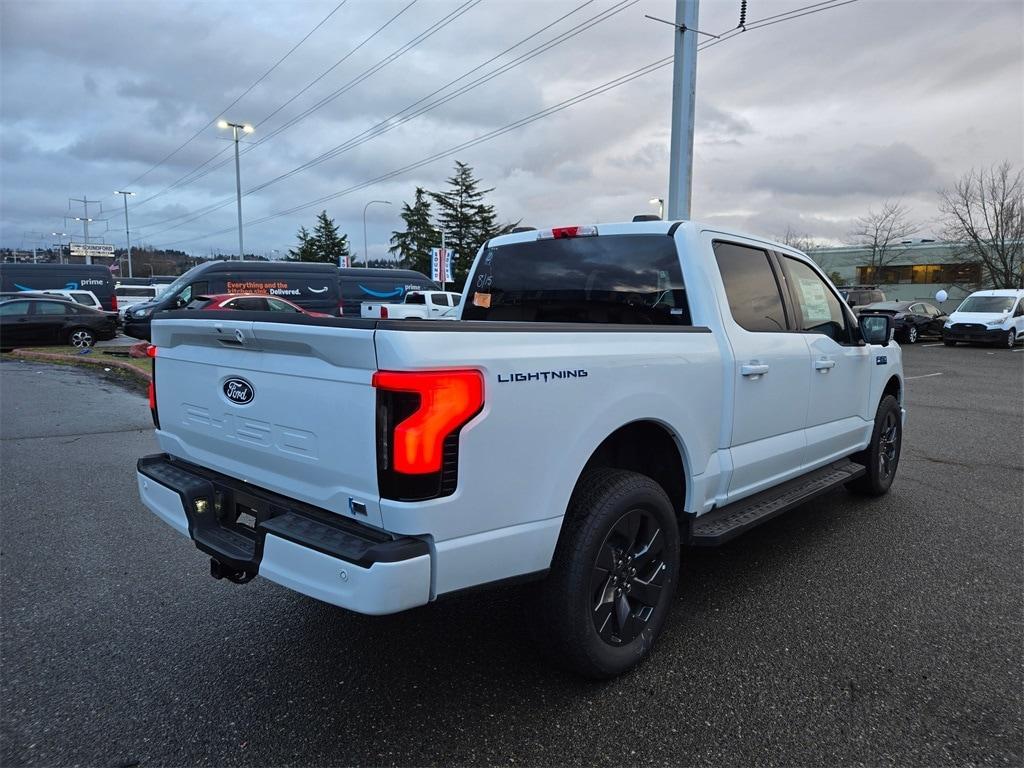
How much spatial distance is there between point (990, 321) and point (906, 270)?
39.0m

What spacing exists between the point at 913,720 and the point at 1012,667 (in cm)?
77

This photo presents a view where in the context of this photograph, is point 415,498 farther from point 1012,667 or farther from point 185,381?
point 1012,667

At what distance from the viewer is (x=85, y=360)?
1410cm

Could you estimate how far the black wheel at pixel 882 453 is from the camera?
527cm

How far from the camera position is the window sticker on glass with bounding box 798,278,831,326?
4395 millimetres

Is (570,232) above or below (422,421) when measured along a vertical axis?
above

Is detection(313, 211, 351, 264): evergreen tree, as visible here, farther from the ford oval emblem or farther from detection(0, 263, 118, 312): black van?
the ford oval emblem

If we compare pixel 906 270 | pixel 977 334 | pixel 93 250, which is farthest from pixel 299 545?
pixel 93 250

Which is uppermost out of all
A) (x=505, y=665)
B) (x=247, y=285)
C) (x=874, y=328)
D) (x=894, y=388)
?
Result: (x=247, y=285)

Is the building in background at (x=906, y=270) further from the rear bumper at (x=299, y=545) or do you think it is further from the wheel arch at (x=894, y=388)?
the rear bumper at (x=299, y=545)

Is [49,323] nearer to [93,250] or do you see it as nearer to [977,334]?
[977,334]

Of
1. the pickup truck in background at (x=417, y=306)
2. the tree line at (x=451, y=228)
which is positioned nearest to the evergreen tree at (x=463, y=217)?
the tree line at (x=451, y=228)

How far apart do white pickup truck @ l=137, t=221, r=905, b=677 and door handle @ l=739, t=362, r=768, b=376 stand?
0.01 meters

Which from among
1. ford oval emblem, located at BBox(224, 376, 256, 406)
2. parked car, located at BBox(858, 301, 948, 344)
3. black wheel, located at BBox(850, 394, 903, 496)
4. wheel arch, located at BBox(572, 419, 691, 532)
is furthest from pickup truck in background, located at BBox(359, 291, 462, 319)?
ford oval emblem, located at BBox(224, 376, 256, 406)
